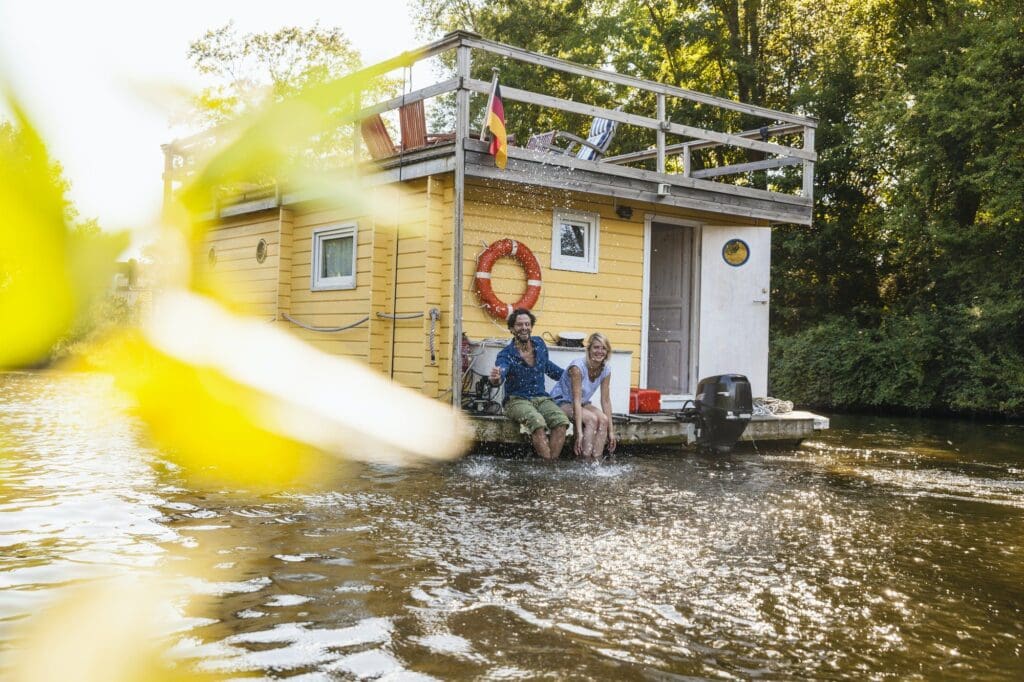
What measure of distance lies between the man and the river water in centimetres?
36

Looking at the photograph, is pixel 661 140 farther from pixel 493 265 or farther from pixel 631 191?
pixel 493 265

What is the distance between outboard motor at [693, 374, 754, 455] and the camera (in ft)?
32.8

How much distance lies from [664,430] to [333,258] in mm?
4243

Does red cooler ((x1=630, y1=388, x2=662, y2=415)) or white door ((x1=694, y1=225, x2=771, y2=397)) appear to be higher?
white door ((x1=694, y1=225, x2=771, y2=397))

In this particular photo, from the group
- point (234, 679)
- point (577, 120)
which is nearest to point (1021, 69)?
point (577, 120)

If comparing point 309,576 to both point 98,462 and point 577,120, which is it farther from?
point 577,120

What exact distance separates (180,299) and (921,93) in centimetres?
1466

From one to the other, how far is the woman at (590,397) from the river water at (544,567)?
0.45m

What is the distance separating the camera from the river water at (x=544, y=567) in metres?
3.48

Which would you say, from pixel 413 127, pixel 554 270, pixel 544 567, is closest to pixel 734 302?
pixel 554 270

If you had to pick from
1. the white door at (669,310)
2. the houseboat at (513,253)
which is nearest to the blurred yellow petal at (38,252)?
the houseboat at (513,253)

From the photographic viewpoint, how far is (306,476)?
783 centimetres

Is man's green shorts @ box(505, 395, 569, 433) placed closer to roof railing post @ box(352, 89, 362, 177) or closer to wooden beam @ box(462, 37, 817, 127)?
wooden beam @ box(462, 37, 817, 127)

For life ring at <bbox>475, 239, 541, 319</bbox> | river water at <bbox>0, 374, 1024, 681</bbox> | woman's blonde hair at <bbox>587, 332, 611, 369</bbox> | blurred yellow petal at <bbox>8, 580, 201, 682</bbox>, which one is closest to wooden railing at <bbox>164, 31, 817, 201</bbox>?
life ring at <bbox>475, 239, 541, 319</bbox>
